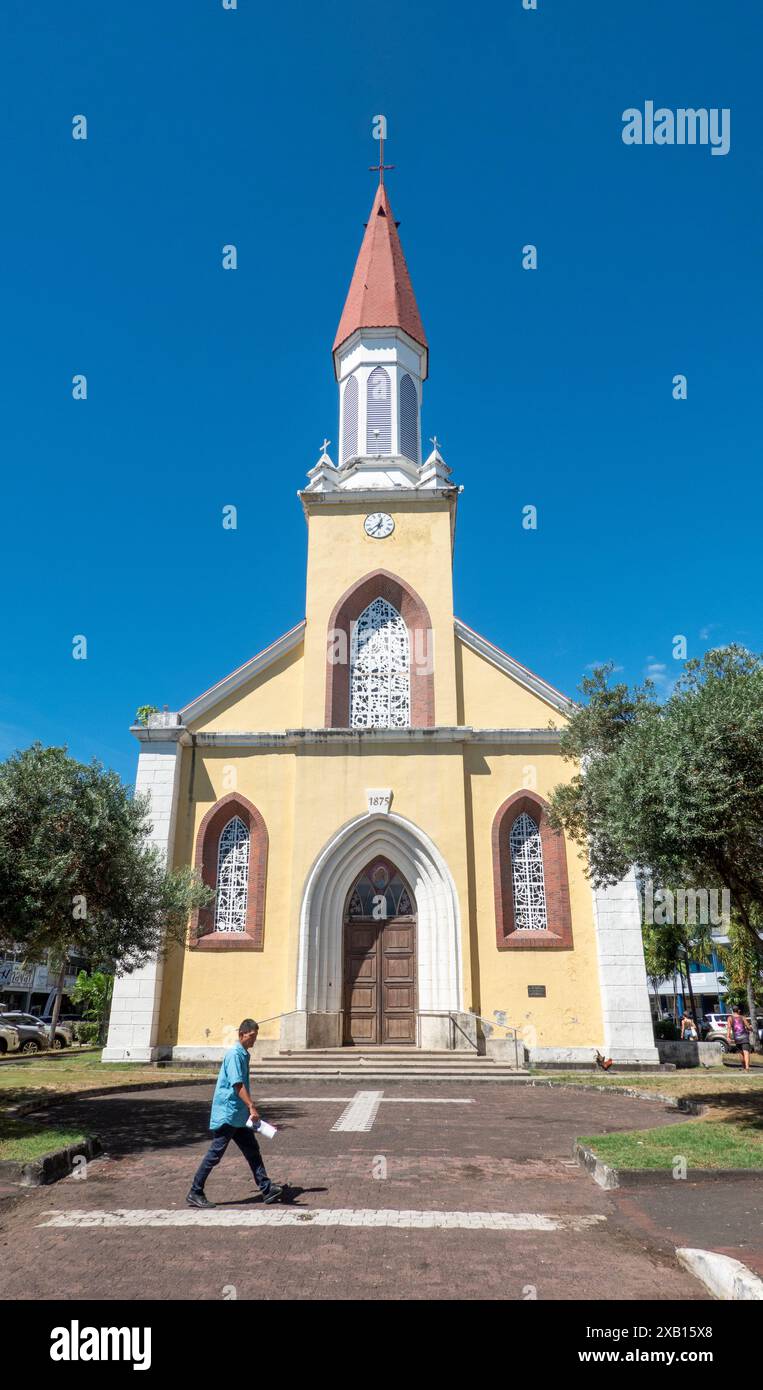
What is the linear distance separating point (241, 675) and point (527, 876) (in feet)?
29.0

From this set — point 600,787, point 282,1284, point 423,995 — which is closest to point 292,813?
point 423,995

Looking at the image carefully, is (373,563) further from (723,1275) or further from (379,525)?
(723,1275)

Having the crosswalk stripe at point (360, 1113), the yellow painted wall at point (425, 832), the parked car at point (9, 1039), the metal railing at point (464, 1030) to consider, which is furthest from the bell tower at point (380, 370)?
the parked car at point (9, 1039)

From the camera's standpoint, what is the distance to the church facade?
19594 mm

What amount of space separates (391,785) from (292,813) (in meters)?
2.52

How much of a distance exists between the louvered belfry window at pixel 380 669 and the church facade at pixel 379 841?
0.06 meters

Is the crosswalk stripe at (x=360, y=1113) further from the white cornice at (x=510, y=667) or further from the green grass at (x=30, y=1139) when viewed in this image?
the white cornice at (x=510, y=667)

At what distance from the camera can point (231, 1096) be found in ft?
23.8

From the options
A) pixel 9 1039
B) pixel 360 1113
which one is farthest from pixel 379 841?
pixel 9 1039

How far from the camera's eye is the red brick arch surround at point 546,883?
65.4 feet

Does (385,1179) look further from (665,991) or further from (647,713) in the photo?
(665,991)

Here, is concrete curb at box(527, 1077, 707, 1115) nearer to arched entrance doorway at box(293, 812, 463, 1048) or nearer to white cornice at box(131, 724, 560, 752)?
arched entrance doorway at box(293, 812, 463, 1048)
